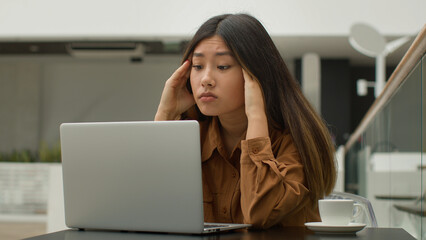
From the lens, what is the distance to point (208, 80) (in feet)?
4.65

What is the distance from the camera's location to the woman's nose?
1414 millimetres

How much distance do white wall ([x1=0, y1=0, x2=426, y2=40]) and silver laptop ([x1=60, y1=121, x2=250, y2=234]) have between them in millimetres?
7253

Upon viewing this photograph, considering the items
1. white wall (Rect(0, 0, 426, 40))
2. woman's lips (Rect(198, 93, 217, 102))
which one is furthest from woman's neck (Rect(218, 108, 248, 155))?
white wall (Rect(0, 0, 426, 40))

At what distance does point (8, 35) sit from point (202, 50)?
26.0ft

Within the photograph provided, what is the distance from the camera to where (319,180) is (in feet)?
4.51

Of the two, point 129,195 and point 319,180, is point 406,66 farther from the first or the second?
point 129,195

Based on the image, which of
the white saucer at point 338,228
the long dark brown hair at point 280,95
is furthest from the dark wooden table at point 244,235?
the long dark brown hair at point 280,95

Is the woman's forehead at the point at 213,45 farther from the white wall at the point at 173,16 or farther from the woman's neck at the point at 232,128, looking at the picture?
the white wall at the point at 173,16

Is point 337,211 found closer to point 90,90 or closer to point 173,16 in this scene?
point 173,16

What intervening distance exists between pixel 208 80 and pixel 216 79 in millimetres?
27

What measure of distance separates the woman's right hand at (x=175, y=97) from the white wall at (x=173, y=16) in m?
6.70

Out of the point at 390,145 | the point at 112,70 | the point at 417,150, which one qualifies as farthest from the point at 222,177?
the point at 112,70

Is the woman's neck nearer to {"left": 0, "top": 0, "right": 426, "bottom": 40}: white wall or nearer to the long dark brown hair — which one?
the long dark brown hair

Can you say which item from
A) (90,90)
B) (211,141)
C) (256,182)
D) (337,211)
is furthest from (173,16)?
(337,211)
